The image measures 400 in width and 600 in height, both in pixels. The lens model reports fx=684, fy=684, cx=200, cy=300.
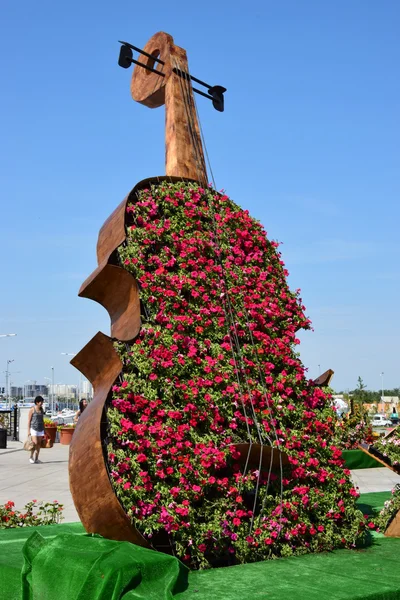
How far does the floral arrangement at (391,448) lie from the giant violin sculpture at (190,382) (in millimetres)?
783

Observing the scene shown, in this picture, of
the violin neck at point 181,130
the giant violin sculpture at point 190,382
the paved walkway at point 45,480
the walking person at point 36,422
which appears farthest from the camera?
the walking person at point 36,422

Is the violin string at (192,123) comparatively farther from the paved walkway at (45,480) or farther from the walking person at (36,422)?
the walking person at (36,422)

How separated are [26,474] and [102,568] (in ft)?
32.2

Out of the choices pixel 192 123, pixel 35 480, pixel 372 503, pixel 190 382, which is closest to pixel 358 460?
pixel 372 503

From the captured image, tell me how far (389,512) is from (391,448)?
0.59 m

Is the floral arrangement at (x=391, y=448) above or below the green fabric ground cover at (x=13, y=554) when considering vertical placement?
above

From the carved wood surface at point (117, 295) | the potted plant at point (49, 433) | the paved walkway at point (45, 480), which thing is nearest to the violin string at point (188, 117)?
the carved wood surface at point (117, 295)

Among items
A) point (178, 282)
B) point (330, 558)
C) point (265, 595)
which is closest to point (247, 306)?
point (178, 282)

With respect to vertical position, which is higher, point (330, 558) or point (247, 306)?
point (247, 306)

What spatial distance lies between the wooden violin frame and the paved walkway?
2.80 metres

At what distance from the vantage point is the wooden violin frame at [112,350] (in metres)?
4.76

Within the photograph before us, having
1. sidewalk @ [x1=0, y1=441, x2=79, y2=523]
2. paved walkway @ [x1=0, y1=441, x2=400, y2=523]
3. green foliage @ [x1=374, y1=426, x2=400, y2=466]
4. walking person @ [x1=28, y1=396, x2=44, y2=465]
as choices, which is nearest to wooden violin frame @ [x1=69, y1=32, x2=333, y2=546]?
green foliage @ [x1=374, y1=426, x2=400, y2=466]

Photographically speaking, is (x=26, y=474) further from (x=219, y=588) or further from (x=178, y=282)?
(x=219, y=588)

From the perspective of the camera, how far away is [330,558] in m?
5.09
